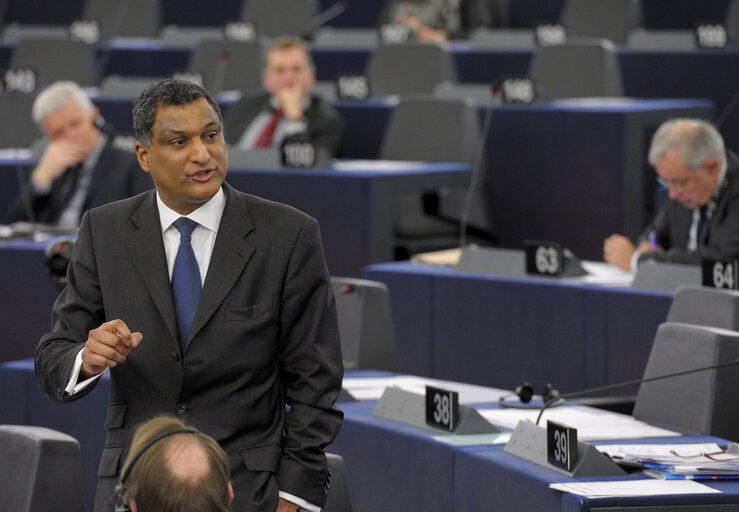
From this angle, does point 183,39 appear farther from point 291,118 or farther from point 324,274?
point 324,274

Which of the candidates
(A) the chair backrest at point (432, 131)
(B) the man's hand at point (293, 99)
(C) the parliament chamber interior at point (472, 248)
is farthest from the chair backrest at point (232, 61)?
(A) the chair backrest at point (432, 131)

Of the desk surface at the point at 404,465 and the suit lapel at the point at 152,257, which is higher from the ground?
the suit lapel at the point at 152,257

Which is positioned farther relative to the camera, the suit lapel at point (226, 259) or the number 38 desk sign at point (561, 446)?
the number 38 desk sign at point (561, 446)

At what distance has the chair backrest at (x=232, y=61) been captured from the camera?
7945mm

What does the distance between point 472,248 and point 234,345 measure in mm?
2634

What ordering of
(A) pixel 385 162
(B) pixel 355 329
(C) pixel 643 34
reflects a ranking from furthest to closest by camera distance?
1. (C) pixel 643 34
2. (A) pixel 385 162
3. (B) pixel 355 329

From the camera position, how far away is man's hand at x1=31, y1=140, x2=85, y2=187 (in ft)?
18.5

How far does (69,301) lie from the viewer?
216cm

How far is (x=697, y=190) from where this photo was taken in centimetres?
457

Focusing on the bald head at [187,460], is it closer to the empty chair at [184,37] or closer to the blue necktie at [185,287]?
the blue necktie at [185,287]

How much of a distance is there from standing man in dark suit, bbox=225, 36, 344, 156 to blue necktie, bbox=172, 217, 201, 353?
4.16 metres

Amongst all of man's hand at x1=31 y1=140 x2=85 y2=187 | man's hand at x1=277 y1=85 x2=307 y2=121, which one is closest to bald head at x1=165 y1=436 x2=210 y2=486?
man's hand at x1=31 y1=140 x2=85 y2=187

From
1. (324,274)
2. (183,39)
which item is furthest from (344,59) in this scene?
(324,274)

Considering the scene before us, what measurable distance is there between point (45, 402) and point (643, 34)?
4.54m
